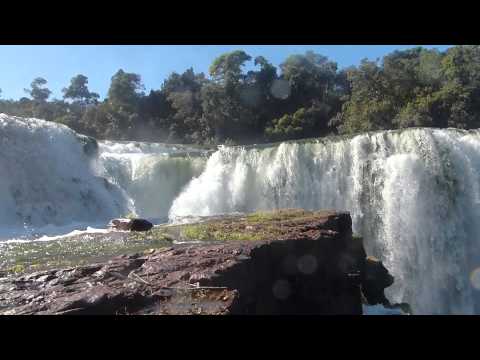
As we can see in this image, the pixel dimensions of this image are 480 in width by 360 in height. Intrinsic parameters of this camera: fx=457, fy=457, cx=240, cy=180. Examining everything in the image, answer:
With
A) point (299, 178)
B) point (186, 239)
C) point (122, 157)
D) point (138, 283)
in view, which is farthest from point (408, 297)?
point (122, 157)

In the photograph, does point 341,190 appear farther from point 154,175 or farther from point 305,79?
point 305,79

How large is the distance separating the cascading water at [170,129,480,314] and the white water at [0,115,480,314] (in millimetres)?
31

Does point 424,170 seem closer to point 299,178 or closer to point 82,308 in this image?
point 299,178

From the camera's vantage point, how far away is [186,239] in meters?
7.32

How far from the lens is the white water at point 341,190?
13.5 metres

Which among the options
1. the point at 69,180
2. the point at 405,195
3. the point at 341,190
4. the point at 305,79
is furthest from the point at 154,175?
the point at 305,79

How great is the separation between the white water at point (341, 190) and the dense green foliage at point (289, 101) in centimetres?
1423

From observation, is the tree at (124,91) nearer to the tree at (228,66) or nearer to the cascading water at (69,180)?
the tree at (228,66)

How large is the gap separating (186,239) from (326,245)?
2.20 metres

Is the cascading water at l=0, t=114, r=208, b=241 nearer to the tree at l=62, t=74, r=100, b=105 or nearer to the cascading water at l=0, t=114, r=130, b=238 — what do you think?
the cascading water at l=0, t=114, r=130, b=238

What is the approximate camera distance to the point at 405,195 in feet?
45.8

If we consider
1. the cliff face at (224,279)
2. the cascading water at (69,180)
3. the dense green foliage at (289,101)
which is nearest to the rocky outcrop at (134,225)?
the cliff face at (224,279)

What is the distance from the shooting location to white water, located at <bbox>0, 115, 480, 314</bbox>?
1345 centimetres

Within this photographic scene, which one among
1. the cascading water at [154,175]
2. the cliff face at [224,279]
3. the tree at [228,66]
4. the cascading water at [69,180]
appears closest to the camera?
the cliff face at [224,279]
